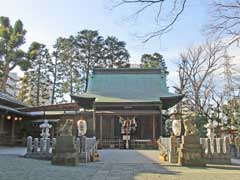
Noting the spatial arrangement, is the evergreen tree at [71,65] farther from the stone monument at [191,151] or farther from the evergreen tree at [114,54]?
the stone monument at [191,151]

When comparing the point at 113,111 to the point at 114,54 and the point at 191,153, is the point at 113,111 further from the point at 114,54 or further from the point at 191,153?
the point at 114,54

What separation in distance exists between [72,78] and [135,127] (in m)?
15.1

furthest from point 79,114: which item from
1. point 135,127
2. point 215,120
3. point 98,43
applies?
point 98,43

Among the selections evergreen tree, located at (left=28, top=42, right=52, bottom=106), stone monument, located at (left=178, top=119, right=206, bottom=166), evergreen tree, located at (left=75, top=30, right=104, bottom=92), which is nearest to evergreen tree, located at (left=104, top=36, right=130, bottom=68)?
evergreen tree, located at (left=75, top=30, right=104, bottom=92)

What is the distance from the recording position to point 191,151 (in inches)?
413

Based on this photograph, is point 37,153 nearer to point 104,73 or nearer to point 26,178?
point 26,178

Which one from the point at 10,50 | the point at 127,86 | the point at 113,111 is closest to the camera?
the point at 113,111

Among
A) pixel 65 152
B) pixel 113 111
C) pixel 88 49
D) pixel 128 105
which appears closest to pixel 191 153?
pixel 65 152

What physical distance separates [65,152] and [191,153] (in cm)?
405

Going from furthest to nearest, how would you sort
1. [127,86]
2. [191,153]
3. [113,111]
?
1. [127,86]
2. [113,111]
3. [191,153]

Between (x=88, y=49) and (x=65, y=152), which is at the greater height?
(x=88, y=49)

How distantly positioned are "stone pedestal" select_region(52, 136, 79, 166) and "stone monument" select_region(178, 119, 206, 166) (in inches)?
136

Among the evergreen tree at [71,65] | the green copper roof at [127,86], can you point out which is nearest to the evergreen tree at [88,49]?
the evergreen tree at [71,65]

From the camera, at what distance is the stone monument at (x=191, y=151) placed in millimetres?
10398
